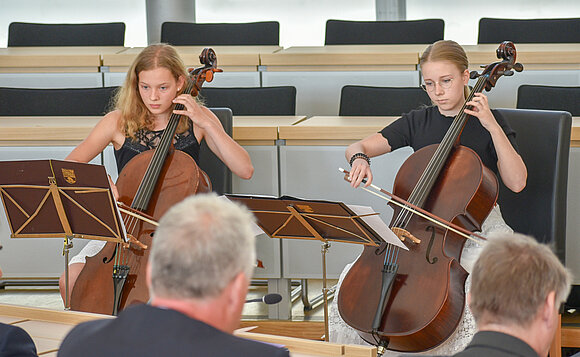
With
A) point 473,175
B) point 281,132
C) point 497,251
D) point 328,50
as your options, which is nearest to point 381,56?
point 328,50

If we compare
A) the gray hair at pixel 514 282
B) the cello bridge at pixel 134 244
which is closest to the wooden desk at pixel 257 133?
the cello bridge at pixel 134 244

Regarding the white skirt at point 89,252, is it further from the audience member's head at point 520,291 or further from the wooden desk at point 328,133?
the audience member's head at point 520,291

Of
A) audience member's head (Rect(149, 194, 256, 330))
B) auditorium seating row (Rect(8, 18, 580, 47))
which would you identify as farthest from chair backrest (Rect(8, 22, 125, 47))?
audience member's head (Rect(149, 194, 256, 330))

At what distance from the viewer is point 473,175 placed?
245 cm

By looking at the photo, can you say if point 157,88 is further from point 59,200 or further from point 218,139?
point 59,200

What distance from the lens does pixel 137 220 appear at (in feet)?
8.45

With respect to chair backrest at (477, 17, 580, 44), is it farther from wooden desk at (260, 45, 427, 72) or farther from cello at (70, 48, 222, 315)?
cello at (70, 48, 222, 315)

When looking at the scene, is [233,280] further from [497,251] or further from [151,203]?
[151,203]

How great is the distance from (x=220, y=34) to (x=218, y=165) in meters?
2.35

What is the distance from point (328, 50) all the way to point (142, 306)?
3600mm

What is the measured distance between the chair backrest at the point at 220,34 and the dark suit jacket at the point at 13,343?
386 cm

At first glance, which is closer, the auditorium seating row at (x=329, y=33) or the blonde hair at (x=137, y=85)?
the blonde hair at (x=137, y=85)

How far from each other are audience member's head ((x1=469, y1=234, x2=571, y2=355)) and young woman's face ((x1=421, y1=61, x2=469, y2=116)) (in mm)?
1469

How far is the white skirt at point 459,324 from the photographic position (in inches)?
91.4
